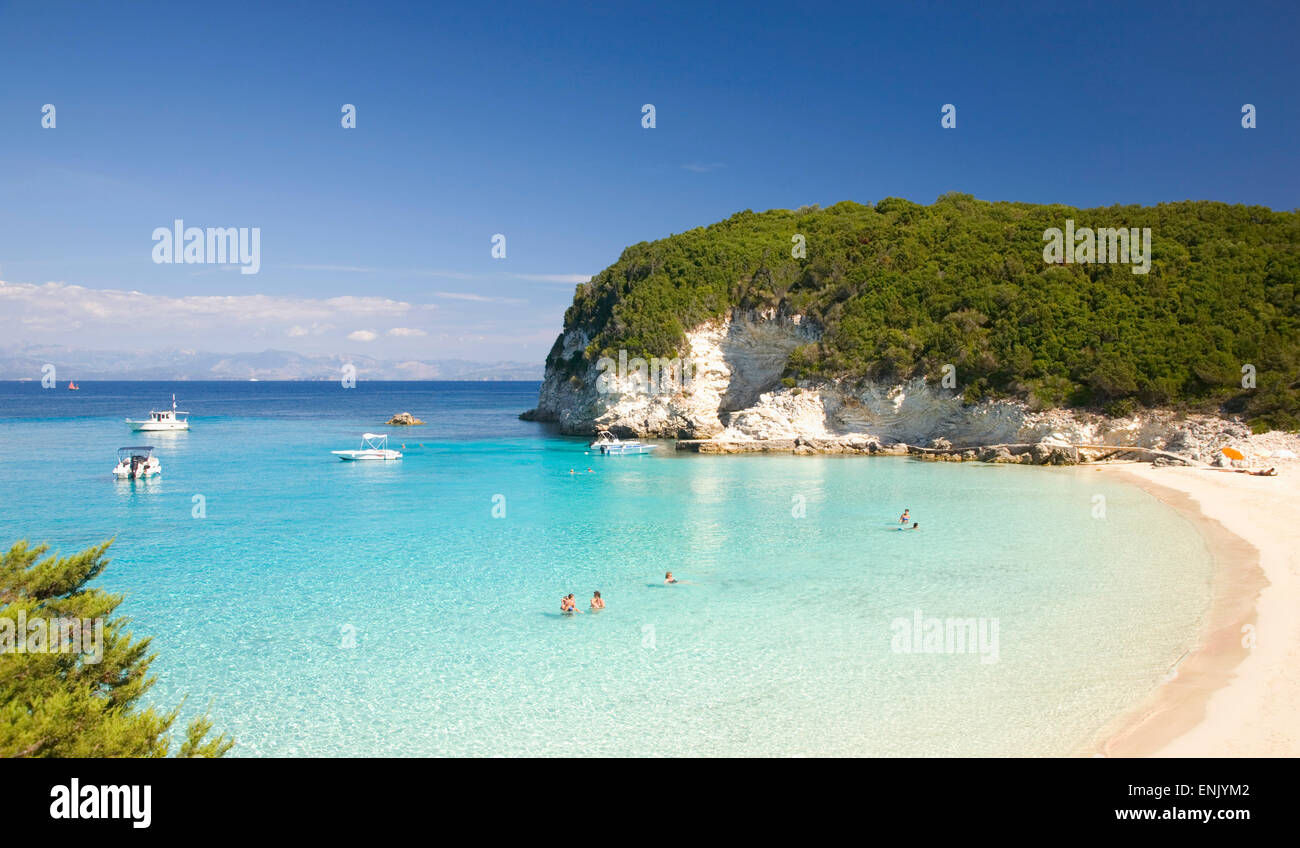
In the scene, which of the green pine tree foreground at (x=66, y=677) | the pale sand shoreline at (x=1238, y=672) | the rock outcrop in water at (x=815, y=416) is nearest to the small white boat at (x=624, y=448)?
the rock outcrop in water at (x=815, y=416)

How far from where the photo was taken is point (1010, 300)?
46531 millimetres

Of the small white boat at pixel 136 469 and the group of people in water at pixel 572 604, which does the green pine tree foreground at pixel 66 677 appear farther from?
the small white boat at pixel 136 469

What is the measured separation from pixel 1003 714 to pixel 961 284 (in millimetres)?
44645

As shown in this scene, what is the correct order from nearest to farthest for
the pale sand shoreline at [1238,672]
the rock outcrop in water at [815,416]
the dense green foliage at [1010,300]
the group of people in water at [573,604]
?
the pale sand shoreline at [1238,672], the group of people in water at [573,604], the dense green foliage at [1010,300], the rock outcrop in water at [815,416]

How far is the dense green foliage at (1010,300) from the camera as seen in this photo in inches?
1533

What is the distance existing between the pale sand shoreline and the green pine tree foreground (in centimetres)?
1128

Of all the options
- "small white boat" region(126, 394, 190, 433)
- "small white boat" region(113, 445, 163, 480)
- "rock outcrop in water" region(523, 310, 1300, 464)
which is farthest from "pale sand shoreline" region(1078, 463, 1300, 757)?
"small white boat" region(126, 394, 190, 433)

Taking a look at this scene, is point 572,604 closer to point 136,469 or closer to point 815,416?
point 136,469

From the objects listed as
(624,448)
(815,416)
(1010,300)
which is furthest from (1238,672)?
(1010,300)

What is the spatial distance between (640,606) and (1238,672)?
1113 cm

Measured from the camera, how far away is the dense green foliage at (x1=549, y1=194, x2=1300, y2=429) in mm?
38938

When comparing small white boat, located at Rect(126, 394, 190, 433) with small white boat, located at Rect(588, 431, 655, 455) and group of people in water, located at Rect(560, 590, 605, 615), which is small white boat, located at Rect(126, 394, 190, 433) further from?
group of people in water, located at Rect(560, 590, 605, 615)

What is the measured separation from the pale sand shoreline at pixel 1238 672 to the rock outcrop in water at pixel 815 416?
1768cm
